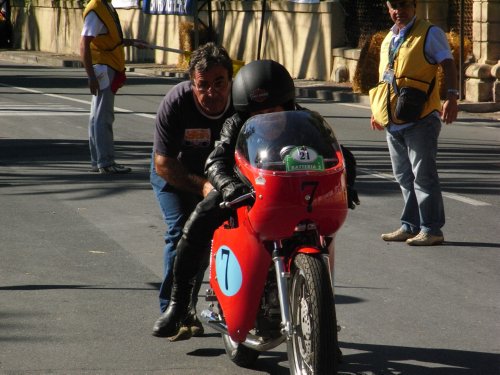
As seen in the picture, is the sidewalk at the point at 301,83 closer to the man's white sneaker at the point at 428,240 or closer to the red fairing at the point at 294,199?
the man's white sneaker at the point at 428,240

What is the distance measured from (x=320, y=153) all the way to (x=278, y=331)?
2.81ft

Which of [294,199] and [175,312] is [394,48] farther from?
[294,199]

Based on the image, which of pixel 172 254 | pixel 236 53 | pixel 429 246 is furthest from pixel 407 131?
pixel 236 53

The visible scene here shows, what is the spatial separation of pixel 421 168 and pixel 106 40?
5.01 m

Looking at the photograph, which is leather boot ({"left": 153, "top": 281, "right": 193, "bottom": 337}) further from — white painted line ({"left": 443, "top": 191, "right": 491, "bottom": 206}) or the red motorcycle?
white painted line ({"left": 443, "top": 191, "right": 491, "bottom": 206})

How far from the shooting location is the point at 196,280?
6.27m

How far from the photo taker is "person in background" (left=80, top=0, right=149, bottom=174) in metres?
12.7

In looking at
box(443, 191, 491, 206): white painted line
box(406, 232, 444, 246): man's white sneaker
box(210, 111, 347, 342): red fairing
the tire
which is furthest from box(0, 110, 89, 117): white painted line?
box(210, 111, 347, 342): red fairing

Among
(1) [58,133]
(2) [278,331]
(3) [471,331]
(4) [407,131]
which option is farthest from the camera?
(1) [58,133]

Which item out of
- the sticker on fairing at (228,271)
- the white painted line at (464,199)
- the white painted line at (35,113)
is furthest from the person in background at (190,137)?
the white painted line at (35,113)

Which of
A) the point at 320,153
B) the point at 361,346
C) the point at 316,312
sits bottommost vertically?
the point at 361,346

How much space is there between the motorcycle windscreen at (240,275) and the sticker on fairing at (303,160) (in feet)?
1.31

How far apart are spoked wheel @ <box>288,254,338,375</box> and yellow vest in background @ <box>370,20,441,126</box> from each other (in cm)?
387

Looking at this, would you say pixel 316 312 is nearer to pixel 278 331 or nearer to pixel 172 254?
pixel 278 331
